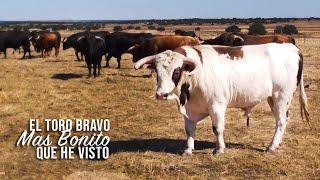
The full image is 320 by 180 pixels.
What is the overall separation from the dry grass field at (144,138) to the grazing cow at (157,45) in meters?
3.56

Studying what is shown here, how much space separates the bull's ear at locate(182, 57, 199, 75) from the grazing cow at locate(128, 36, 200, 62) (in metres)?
12.2

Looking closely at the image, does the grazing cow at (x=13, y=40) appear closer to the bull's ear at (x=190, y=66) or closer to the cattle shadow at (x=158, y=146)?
the cattle shadow at (x=158, y=146)

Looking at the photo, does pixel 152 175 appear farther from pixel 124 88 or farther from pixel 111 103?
pixel 124 88

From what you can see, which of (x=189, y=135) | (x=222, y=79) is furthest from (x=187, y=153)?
(x=222, y=79)

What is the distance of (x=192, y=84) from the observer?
729 cm

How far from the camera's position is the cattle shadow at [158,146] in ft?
27.1

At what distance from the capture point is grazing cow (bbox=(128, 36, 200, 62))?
19.4 metres

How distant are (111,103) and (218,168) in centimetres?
591

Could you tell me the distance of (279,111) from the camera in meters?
8.06

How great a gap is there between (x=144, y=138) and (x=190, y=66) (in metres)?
2.52

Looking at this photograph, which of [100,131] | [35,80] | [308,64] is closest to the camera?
[100,131]

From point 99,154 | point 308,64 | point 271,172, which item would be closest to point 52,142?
point 99,154

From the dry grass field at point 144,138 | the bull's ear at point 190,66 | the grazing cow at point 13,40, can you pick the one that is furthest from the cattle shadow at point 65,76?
the bull's ear at point 190,66

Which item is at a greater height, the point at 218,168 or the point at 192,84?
the point at 192,84
